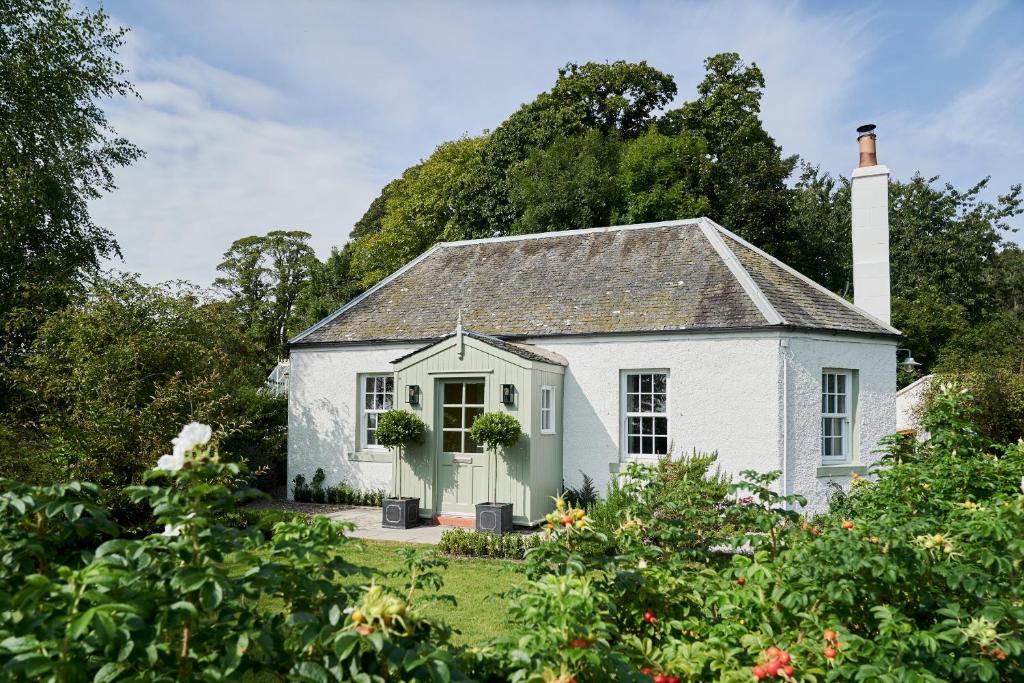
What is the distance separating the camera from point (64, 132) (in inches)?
764

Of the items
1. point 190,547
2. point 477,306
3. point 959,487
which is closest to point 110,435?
point 477,306

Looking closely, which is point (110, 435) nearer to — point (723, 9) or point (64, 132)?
point (723, 9)

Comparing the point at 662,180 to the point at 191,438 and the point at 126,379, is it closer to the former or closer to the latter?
the point at 126,379

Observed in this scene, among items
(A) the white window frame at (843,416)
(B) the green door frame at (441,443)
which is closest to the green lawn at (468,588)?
(B) the green door frame at (441,443)

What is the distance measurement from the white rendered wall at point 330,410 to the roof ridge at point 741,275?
717 centimetres

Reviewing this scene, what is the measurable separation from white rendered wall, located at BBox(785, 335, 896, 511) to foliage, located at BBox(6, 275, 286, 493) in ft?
32.7

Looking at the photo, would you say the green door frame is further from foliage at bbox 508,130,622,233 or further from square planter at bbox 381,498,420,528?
foliage at bbox 508,130,622,233

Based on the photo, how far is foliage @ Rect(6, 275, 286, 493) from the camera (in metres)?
11.0

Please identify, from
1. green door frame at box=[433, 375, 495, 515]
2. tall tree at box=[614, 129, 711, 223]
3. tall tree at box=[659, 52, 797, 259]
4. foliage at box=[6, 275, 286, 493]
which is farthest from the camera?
tall tree at box=[659, 52, 797, 259]

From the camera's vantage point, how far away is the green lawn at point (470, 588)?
7.09 metres

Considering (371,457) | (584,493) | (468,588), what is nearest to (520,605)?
(468,588)

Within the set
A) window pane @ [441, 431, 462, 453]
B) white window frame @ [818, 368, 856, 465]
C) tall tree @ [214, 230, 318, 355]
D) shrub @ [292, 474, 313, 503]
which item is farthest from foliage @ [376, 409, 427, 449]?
tall tree @ [214, 230, 318, 355]

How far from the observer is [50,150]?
63.1ft

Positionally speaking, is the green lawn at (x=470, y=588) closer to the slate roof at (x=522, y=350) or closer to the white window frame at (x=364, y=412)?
the slate roof at (x=522, y=350)
